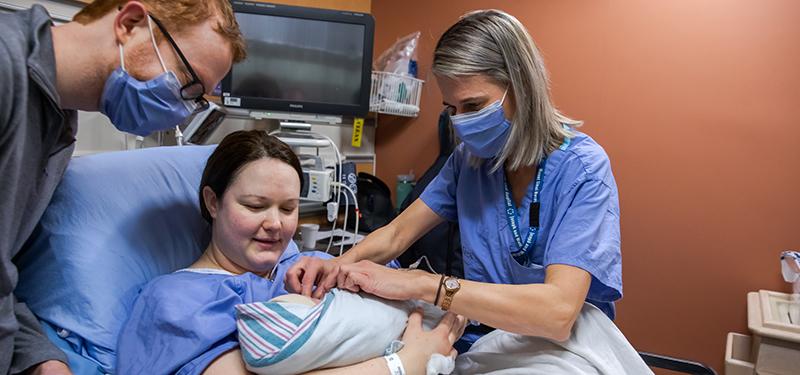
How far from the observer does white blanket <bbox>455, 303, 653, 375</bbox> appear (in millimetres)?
1035

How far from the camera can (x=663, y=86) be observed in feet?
7.47

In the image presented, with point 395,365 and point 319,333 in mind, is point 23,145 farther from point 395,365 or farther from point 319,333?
point 395,365

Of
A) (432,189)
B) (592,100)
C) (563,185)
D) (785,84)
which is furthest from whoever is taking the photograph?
(592,100)

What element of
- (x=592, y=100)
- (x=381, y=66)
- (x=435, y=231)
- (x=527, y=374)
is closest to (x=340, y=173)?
(x=435, y=231)

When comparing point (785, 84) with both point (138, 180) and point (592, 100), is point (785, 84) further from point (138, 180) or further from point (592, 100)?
point (138, 180)

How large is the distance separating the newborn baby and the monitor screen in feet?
4.87

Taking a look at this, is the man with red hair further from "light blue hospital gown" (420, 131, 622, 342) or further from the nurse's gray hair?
"light blue hospital gown" (420, 131, 622, 342)

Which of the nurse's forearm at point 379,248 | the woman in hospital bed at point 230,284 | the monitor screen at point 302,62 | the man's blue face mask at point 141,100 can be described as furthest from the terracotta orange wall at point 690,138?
the man's blue face mask at point 141,100

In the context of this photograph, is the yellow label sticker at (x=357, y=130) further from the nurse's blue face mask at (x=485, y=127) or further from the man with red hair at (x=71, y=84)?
the man with red hair at (x=71, y=84)

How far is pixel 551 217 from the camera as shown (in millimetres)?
1236

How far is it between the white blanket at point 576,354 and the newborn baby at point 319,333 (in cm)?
14

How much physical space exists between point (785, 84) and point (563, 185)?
1514mm

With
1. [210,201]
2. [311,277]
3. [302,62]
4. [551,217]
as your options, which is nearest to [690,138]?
[551,217]

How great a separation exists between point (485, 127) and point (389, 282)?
0.45 meters
